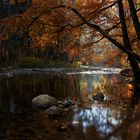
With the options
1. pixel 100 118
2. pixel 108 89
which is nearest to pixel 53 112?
pixel 100 118

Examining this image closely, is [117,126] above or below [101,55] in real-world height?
below

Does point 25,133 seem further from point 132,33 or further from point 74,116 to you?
point 132,33

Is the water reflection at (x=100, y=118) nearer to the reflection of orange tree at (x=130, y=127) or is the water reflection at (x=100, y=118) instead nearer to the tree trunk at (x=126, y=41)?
the reflection of orange tree at (x=130, y=127)

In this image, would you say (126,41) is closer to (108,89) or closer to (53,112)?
(108,89)

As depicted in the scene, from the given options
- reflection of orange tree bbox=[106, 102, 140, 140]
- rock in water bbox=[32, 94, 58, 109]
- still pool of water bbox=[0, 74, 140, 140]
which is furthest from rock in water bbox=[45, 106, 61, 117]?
reflection of orange tree bbox=[106, 102, 140, 140]

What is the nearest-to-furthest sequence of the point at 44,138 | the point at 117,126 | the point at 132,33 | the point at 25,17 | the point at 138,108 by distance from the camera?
the point at 44,138, the point at 117,126, the point at 138,108, the point at 25,17, the point at 132,33

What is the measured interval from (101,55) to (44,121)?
12551 millimetres

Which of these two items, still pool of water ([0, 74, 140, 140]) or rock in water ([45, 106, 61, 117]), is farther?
rock in water ([45, 106, 61, 117])

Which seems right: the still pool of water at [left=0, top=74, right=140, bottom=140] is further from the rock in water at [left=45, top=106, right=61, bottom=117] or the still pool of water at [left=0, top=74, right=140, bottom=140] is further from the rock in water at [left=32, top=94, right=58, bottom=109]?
the rock in water at [left=32, top=94, right=58, bottom=109]

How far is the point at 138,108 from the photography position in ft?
46.6

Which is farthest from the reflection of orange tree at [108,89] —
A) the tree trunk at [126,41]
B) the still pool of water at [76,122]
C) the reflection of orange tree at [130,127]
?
the reflection of orange tree at [130,127]

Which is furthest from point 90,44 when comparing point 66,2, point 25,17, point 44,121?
point 44,121

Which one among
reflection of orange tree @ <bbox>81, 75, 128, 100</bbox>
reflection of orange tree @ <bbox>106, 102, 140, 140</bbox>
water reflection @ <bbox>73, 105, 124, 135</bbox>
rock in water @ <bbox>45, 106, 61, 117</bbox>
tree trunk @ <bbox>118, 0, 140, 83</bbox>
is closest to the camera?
reflection of orange tree @ <bbox>106, 102, 140, 140</bbox>

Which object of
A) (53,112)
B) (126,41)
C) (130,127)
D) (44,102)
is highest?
(126,41)
